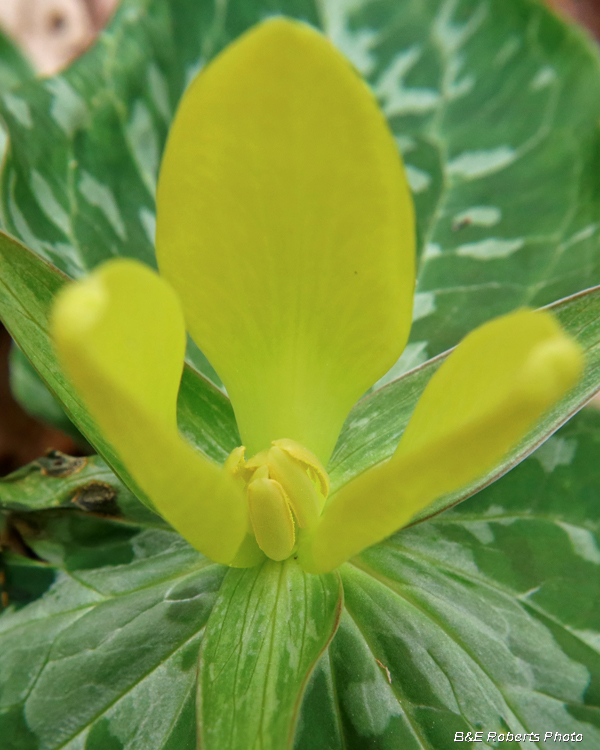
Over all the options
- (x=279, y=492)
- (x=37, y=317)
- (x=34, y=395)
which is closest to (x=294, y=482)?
(x=279, y=492)

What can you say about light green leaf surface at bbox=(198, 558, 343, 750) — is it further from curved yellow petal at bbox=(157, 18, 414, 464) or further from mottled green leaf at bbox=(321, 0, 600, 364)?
mottled green leaf at bbox=(321, 0, 600, 364)

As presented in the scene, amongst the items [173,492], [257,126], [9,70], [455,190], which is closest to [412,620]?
[173,492]

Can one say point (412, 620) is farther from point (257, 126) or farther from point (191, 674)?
point (257, 126)

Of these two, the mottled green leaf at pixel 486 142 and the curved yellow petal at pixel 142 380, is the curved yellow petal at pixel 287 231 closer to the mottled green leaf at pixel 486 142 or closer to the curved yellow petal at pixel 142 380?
the curved yellow petal at pixel 142 380

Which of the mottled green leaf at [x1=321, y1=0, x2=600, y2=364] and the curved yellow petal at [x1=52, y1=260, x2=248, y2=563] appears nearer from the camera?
the curved yellow petal at [x1=52, y1=260, x2=248, y2=563]

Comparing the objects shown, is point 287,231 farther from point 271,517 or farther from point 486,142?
point 486,142

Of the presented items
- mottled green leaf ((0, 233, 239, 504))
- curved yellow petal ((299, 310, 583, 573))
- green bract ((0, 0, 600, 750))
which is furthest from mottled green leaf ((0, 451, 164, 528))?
curved yellow petal ((299, 310, 583, 573))
